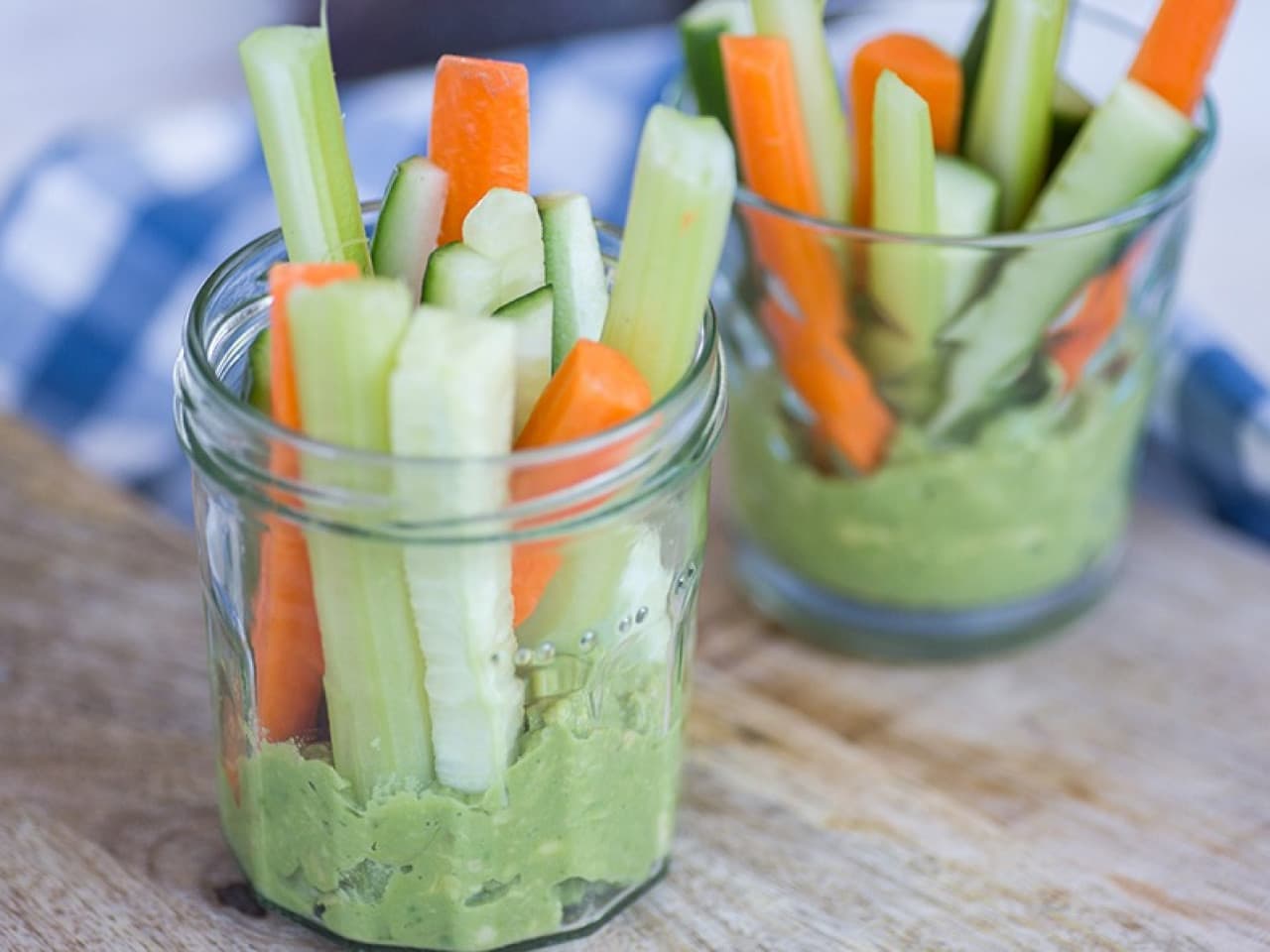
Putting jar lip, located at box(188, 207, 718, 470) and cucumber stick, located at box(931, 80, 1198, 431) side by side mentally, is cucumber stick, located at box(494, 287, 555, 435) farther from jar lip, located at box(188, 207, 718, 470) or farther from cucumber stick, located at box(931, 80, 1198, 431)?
cucumber stick, located at box(931, 80, 1198, 431)

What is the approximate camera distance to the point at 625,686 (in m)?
0.85

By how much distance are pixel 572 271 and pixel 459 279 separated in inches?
2.6

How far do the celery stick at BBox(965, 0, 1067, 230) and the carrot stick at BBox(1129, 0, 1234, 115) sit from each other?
5 cm

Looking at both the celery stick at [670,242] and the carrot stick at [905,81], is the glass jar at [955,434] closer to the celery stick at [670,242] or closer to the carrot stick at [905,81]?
the carrot stick at [905,81]

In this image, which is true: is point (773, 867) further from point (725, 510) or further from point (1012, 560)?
point (725, 510)

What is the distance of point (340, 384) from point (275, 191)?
127mm

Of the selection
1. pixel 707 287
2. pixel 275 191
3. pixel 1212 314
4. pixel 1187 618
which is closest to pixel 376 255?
pixel 275 191

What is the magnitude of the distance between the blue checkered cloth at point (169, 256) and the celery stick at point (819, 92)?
1.55ft

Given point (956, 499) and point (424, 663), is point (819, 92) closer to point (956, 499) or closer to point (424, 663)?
point (956, 499)

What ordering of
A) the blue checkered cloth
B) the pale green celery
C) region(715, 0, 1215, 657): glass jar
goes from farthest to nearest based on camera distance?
the blue checkered cloth → region(715, 0, 1215, 657): glass jar → the pale green celery

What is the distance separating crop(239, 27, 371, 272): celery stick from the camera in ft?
2.55

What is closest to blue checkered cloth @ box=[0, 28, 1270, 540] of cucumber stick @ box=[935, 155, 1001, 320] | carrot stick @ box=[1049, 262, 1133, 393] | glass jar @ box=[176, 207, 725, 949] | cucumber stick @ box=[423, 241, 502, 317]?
carrot stick @ box=[1049, 262, 1133, 393]

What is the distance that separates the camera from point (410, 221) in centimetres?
81

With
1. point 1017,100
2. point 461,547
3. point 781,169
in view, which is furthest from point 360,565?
point 1017,100
